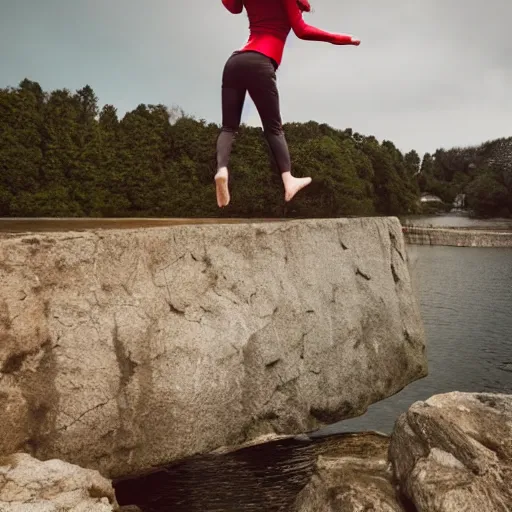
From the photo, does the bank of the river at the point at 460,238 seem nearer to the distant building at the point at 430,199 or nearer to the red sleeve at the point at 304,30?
the red sleeve at the point at 304,30

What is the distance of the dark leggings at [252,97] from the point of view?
15.4ft

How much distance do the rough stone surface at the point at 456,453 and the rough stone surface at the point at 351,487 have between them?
Result: 0.46ft

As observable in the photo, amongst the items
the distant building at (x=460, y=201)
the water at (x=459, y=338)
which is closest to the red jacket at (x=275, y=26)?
→ the water at (x=459, y=338)

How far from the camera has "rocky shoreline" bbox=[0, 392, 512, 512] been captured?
378 centimetres

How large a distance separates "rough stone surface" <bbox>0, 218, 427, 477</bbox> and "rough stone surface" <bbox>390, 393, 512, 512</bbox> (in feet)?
5.13

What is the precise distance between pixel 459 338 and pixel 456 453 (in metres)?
8.05

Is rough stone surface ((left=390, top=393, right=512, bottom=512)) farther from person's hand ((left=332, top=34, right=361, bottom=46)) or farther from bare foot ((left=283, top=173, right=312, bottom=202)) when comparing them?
person's hand ((left=332, top=34, right=361, bottom=46))

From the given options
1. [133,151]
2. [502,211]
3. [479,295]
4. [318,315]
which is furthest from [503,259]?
[502,211]

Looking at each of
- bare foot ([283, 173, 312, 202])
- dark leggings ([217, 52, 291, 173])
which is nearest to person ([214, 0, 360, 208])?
dark leggings ([217, 52, 291, 173])

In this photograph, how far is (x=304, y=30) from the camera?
4559 mm

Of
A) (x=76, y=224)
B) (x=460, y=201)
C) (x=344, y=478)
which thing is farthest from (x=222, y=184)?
(x=460, y=201)

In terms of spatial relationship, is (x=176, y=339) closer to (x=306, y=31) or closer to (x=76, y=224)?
(x=76, y=224)

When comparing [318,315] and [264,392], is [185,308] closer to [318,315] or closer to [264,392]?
[264,392]

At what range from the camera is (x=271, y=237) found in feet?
19.5
